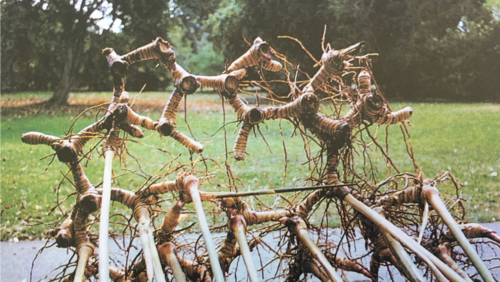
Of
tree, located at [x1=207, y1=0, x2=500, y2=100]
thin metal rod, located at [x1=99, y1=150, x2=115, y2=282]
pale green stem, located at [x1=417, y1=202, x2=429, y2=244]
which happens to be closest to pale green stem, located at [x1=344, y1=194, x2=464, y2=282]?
pale green stem, located at [x1=417, y1=202, x2=429, y2=244]

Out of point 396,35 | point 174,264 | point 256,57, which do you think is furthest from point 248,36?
point 174,264

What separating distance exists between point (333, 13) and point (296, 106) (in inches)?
66.9

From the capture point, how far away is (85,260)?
Answer: 1.02m

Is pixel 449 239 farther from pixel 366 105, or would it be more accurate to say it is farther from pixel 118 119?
pixel 118 119

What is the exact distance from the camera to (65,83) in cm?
241

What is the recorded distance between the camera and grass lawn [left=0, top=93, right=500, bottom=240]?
2.39 metres

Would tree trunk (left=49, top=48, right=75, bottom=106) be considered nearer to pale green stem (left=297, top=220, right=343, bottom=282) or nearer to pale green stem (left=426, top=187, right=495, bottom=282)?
pale green stem (left=297, top=220, right=343, bottom=282)

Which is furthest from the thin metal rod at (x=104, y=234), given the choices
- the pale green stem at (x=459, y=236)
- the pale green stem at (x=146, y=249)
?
the pale green stem at (x=459, y=236)

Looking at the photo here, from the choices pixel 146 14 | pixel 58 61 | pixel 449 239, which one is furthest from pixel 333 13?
pixel 449 239

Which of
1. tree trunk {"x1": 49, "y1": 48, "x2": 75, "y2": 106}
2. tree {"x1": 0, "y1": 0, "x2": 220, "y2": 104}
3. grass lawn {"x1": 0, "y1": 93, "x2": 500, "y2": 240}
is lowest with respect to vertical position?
grass lawn {"x1": 0, "y1": 93, "x2": 500, "y2": 240}

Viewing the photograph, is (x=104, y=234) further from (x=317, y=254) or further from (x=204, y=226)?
(x=317, y=254)

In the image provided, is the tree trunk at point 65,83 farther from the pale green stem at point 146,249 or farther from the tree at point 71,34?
the pale green stem at point 146,249

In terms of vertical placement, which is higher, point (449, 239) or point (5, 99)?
point (5, 99)

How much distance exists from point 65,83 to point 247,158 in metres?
1.22
